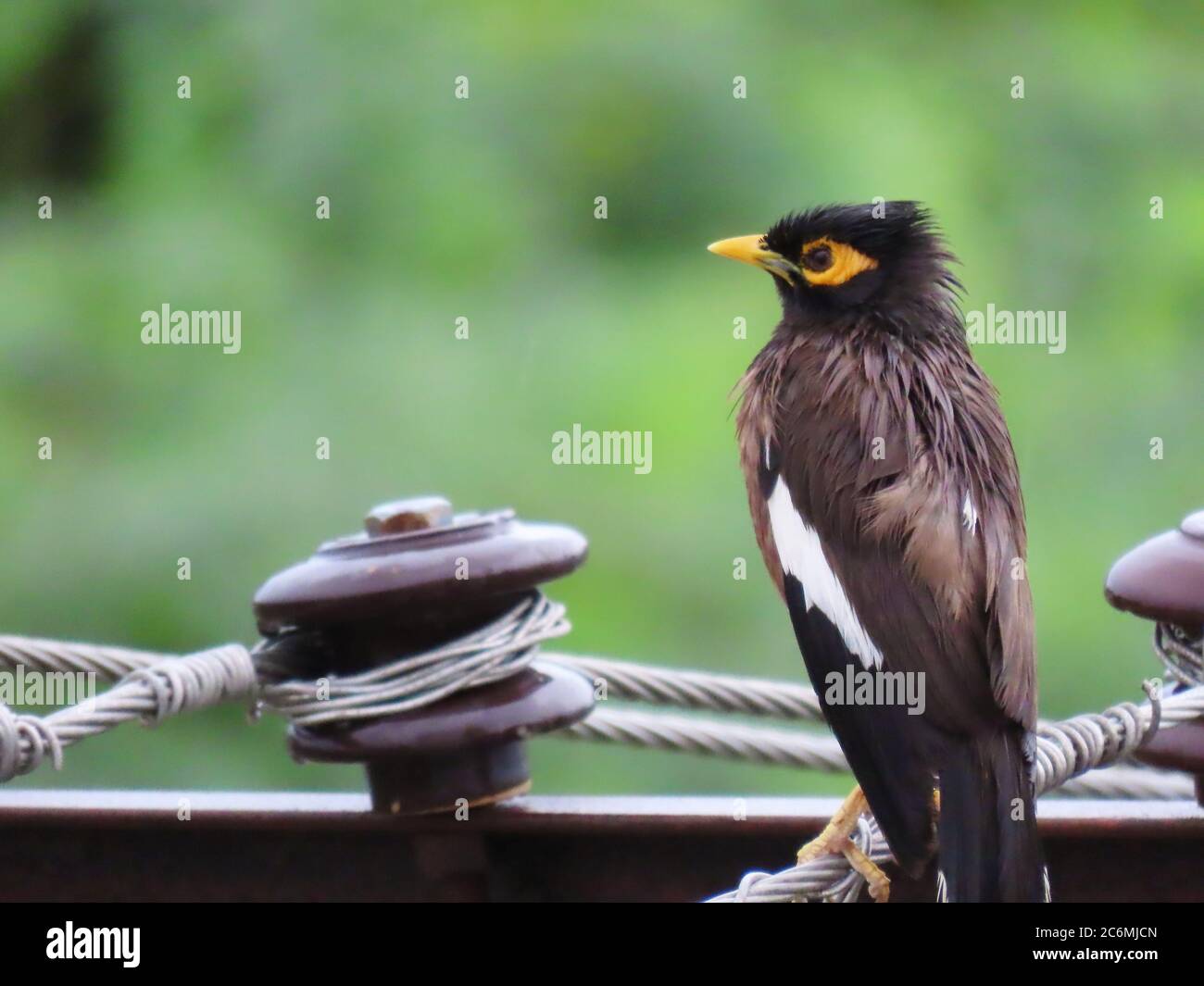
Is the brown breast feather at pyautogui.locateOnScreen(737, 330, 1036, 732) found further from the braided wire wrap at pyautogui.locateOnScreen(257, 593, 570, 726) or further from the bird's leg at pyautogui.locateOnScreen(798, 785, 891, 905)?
the braided wire wrap at pyautogui.locateOnScreen(257, 593, 570, 726)

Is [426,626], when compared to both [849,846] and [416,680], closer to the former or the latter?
[416,680]

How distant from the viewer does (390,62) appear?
19.9ft

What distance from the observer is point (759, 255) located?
2643 mm

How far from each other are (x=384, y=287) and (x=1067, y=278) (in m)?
2.52

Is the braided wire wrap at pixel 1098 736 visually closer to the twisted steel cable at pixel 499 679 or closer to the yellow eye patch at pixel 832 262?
the twisted steel cable at pixel 499 679

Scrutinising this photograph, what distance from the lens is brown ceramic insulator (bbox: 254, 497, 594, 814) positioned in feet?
6.75

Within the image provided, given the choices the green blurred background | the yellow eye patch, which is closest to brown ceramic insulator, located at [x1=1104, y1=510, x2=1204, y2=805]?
the yellow eye patch

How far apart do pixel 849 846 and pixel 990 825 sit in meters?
0.17
